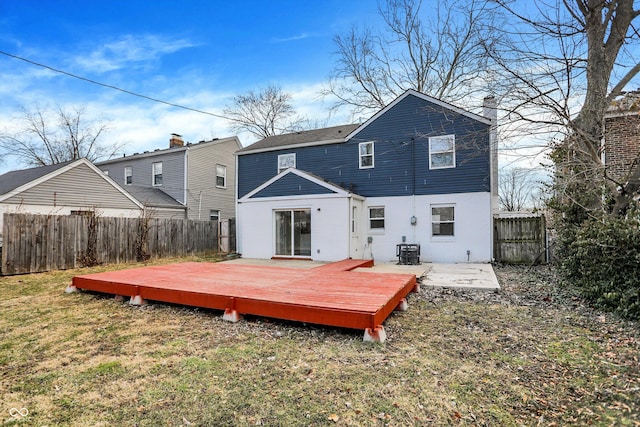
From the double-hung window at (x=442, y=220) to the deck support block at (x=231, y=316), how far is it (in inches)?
338

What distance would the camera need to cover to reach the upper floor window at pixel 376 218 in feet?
40.7

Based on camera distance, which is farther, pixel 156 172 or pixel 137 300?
pixel 156 172

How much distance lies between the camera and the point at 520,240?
440 inches

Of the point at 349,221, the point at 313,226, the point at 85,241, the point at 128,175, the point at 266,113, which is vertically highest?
the point at 266,113

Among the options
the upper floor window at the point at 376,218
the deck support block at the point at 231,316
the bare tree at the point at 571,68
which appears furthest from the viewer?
the upper floor window at the point at 376,218

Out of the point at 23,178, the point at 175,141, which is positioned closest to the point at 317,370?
the point at 23,178

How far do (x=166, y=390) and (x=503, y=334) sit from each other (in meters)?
3.84

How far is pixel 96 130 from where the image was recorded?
26.5 m

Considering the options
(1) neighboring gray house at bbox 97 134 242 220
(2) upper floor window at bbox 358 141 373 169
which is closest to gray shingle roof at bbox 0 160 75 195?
(1) neighboring gray house at bbox 97 134 242 220

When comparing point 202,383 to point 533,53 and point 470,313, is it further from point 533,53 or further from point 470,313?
point 533,53

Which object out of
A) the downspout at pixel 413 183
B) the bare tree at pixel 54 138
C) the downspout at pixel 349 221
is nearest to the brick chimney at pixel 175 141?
the bare tree at pixel 54 138

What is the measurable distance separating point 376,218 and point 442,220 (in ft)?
7.61

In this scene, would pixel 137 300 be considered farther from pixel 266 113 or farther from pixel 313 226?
pixel 266 113

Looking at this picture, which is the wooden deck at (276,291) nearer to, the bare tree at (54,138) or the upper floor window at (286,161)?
the upper floor window at (286,161)
